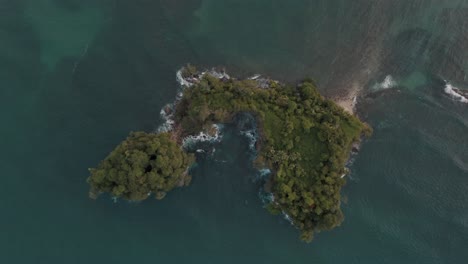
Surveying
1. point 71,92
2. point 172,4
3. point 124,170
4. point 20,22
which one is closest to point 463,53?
point 172,4

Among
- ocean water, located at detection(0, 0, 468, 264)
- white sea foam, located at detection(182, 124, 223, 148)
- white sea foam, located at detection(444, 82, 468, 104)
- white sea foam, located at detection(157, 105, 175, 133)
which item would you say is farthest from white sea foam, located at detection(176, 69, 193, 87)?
white sea foam, located at detection(444, 82, 468, 104)

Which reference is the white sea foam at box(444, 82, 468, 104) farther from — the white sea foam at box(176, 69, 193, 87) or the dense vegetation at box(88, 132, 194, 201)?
the dense vegetation at box(88, 132, 194, 201)

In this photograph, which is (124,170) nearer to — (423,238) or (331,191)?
(331,191)

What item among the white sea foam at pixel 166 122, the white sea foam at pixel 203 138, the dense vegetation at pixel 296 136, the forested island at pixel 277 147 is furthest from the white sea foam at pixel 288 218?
the white sea foam at pixel 166 122

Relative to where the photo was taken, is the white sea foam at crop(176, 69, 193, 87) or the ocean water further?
the white sea foam at crop(176, 69, 193, 87)

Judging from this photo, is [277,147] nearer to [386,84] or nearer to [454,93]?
[386,84]

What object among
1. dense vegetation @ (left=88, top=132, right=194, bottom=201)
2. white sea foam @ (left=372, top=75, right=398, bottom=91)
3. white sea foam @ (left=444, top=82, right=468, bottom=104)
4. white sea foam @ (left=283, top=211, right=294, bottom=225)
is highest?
white sea foam @ (left=444, top=82, right=468, bottom=104)

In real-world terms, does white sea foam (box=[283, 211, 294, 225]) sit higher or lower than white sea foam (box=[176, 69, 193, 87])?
lower
